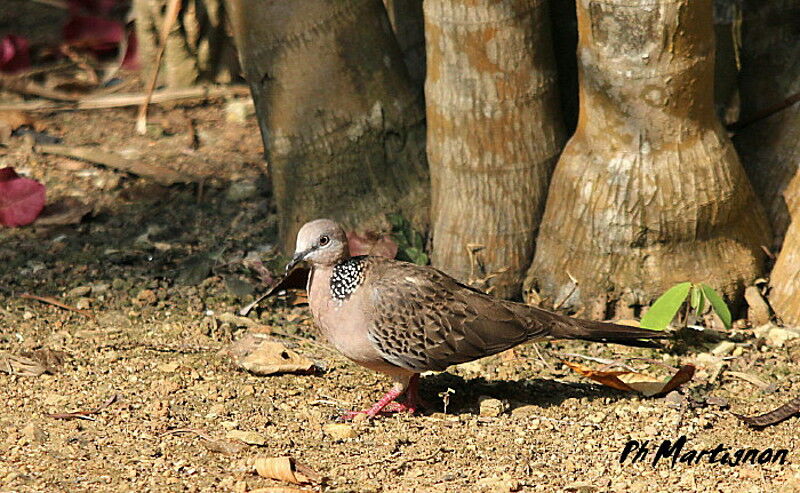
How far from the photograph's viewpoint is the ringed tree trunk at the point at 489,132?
17.7 feet

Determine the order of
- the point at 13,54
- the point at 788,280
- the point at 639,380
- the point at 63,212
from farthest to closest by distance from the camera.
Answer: the point at 13,54 → the point at 63,212 → the point at 788,280 → the point at 639,380

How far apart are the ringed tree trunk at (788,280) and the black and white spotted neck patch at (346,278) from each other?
7.27 ft

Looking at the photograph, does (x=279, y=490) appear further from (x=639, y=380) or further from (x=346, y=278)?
(x=639, y=380)

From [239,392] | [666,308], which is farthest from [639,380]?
[239,392]

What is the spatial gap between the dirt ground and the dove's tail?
29cm

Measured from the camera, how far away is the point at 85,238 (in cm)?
672

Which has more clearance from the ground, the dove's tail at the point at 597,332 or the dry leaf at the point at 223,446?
the dove's tail at the point at 597,332

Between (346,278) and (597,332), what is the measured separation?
1190 mm

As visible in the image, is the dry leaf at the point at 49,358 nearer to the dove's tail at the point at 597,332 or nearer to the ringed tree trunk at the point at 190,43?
the dove's tail at the point at 597,332

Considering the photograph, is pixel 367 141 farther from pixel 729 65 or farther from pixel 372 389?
pixel 729 65

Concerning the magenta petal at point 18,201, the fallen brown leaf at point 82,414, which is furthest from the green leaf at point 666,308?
the magenta petal at point 18,201

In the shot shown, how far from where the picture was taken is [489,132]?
5.60m

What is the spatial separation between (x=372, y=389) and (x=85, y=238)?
2.27 meters

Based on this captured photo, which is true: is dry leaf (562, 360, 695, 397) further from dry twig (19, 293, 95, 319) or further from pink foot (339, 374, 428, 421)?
dry twig (19, 293, 95, 319)
